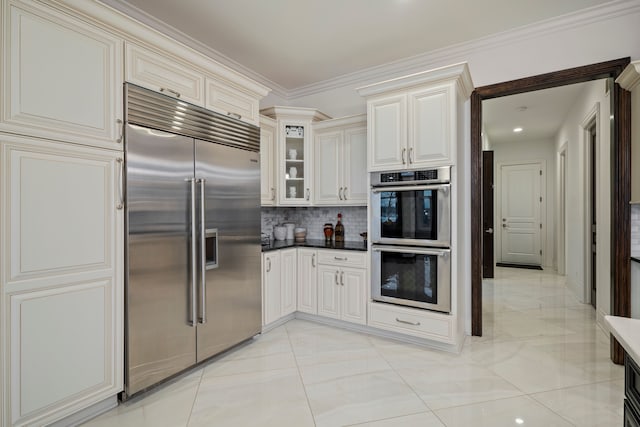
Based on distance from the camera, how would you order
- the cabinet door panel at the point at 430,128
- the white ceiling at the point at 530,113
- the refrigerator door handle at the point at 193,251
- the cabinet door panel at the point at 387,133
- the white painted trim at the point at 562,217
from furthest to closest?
1. the white painted trim at the point at 562,217
2. the white ceiling at the point at 530,113
3. the cabinet door panel at the point at 387,133
4. the cabinet door panel at the point at 430,128
5. the refrigerator door handle at the point at 193,251

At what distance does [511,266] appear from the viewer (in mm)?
7031

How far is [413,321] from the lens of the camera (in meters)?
2.81

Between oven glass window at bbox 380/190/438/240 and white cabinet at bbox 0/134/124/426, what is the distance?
2.13 metres

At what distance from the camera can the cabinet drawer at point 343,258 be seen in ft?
10.3

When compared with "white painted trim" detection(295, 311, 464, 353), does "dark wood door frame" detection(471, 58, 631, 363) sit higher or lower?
higher

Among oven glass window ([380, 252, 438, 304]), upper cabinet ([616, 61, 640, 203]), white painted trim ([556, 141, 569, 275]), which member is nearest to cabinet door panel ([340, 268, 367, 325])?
oven glass window ([380, 252, 438, 304])

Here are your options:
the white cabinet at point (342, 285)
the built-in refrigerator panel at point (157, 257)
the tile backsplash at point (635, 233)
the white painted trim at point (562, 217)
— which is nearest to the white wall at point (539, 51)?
the white cabinet at point (342, 285)

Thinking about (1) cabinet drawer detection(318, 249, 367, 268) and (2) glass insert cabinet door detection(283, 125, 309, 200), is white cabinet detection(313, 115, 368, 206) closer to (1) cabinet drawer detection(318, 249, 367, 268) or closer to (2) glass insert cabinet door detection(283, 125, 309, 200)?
(2) glass insert cabinet door detection(283, 125, 309, 200)

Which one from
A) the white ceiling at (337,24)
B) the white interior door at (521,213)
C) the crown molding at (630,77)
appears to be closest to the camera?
the crown molding at (630,77)

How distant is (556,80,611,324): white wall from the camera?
10.2 feet

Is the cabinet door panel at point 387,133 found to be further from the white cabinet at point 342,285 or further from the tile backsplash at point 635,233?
the tile backsplash at point 635,233

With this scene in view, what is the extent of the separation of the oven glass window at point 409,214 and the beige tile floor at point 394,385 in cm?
103

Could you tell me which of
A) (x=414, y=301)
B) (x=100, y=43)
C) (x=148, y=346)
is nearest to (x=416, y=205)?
A: (x=414, y=301)

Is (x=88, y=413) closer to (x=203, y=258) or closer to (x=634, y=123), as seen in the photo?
(x=203, y=258)
